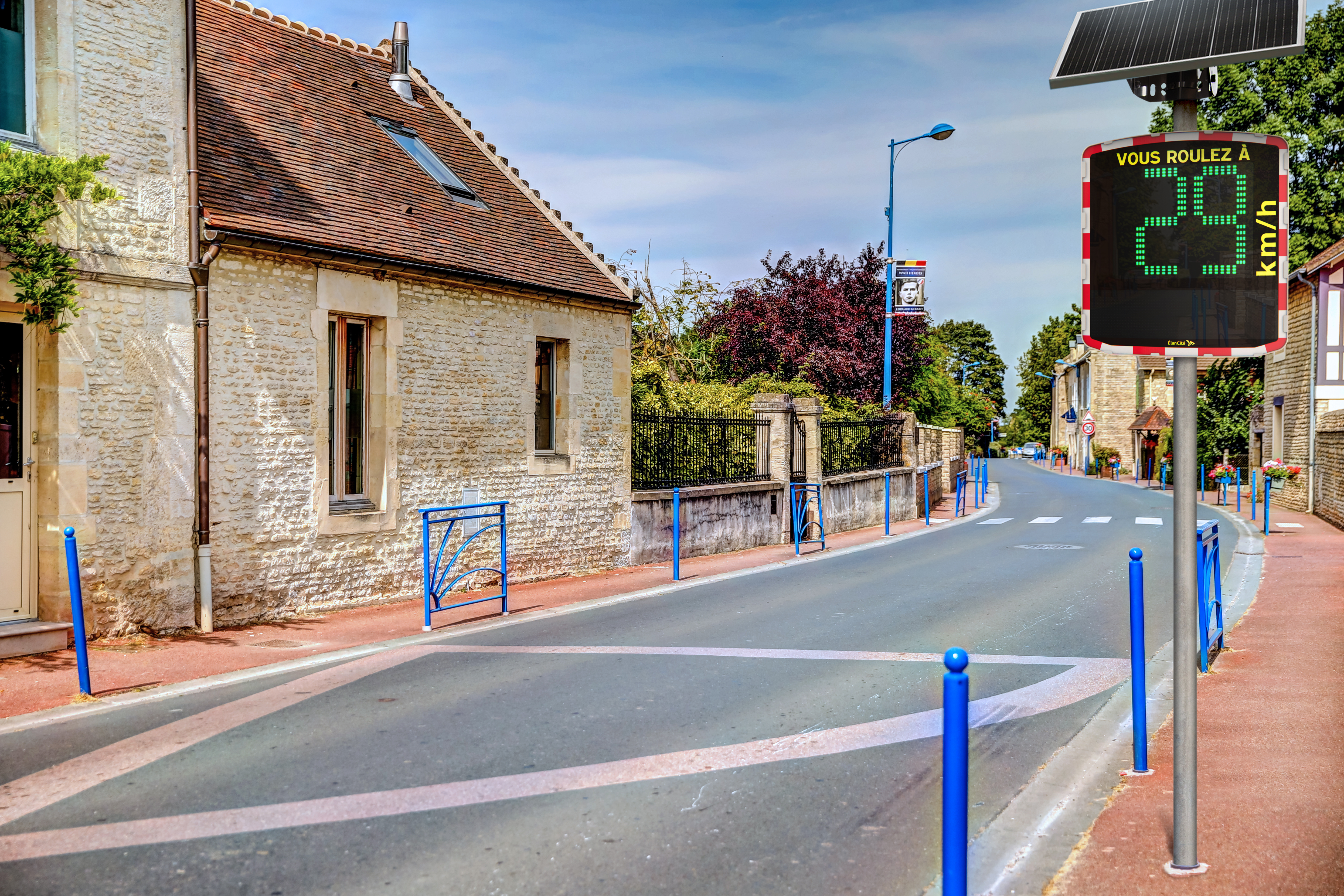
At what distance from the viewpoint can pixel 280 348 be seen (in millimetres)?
10117

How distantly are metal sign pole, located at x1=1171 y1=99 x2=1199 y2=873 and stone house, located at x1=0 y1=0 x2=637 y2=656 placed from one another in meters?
8.02

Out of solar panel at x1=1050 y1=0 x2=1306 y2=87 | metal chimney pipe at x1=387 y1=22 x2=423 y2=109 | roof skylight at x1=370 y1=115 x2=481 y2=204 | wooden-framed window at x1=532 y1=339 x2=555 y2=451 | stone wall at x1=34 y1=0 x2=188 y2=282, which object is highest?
metal chimney pipe at x1=387 y1=22 x2=423 y2=109

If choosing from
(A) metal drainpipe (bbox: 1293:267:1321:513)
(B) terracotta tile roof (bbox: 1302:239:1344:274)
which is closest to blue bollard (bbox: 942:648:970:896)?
(B) terracotta tile roof (bbox: 1302:239:1344:274)

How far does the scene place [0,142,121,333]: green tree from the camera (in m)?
7.57

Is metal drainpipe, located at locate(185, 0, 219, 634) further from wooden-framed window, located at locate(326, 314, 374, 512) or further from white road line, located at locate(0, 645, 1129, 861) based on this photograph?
white road line, located at locate(0, 645, 1129, 861)

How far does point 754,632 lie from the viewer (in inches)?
364

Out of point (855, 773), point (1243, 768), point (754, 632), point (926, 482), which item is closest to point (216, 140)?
point (754, 632)

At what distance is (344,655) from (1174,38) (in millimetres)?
7223

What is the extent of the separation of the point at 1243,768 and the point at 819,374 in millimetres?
22286

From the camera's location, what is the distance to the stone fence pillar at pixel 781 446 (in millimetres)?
18422

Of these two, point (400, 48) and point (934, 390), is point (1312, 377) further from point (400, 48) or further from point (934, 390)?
point (400, 48)

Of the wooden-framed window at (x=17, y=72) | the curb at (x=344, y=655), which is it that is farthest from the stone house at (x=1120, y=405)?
the wooden-framed window at (x=17, y=72)

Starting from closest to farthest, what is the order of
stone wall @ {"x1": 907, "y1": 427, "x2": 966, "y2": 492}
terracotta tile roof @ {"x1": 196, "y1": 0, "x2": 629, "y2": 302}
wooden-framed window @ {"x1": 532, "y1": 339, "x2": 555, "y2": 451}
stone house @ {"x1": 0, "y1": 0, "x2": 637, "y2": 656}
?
stone house @ {"x1": 0, "y1": 0, "x2": 637, "y2": 656} → terracotta tile roof @ {"x1": 196, "y1": 0, "x2": 629, "y2": 302} → wooden-framed window @ {"x1": 532, "y1": 339, "x2": 555, "y2": 451} → stone wall @ {"x1": 907, "y1": 427, "x2": 966, "y2": 492}

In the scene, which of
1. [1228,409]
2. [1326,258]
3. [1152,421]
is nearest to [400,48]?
[1326,258]
